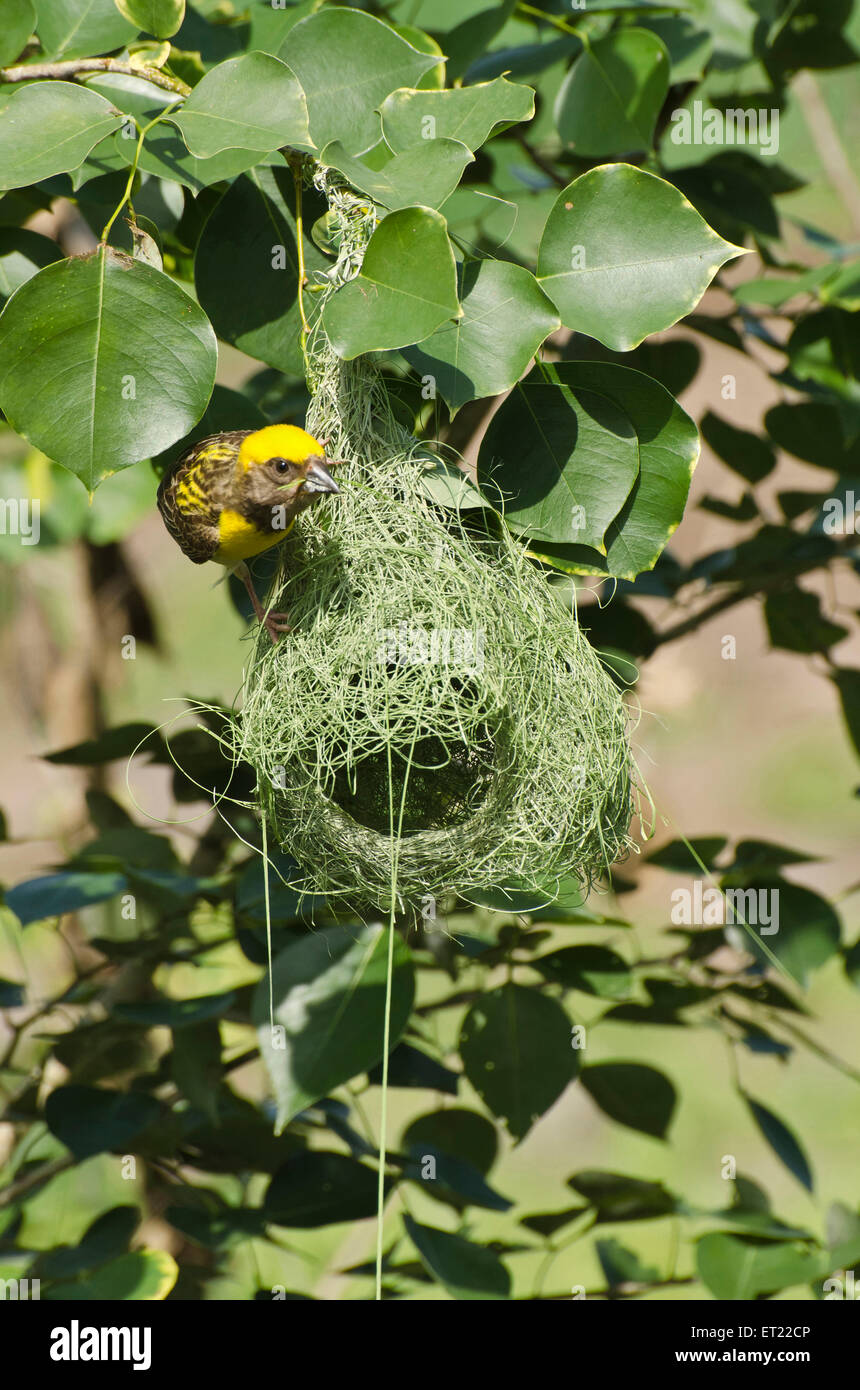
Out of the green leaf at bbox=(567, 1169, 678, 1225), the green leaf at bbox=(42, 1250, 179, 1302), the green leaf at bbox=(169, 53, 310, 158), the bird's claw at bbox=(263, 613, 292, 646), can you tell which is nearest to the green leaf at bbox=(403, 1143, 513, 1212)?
the green leaf at bbox=(567, 1169, 678, 1225)

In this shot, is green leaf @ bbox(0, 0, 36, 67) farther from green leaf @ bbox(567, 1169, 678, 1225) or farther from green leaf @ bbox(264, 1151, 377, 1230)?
green leaf @ bbox(567, 1169, 678, 1225)

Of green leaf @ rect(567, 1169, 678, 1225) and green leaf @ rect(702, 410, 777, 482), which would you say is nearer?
green leaf @ rect(567, 1169, 678, 1225)

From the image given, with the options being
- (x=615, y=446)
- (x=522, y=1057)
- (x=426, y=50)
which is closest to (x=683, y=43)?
(x=426, y=50)

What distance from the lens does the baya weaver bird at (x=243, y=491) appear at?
751mm

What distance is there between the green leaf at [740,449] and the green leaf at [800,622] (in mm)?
155

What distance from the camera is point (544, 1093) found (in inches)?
45.8

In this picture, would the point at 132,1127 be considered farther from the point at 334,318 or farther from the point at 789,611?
the point at 789,611

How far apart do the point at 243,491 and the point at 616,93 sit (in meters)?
0.60

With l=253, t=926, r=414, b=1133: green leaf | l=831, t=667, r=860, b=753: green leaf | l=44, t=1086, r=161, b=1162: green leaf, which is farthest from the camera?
l=831, t=667, r=860, b=753: green leaf

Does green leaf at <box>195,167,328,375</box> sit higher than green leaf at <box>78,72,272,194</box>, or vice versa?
green leaf at <box>78,72,272,194</box>

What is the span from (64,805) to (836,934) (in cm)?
155

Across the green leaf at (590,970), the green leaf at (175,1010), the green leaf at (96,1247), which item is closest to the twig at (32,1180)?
the green leaf at (96,1247)

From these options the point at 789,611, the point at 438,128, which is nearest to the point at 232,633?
the point at 789,611

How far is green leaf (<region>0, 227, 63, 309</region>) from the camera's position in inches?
35.7
